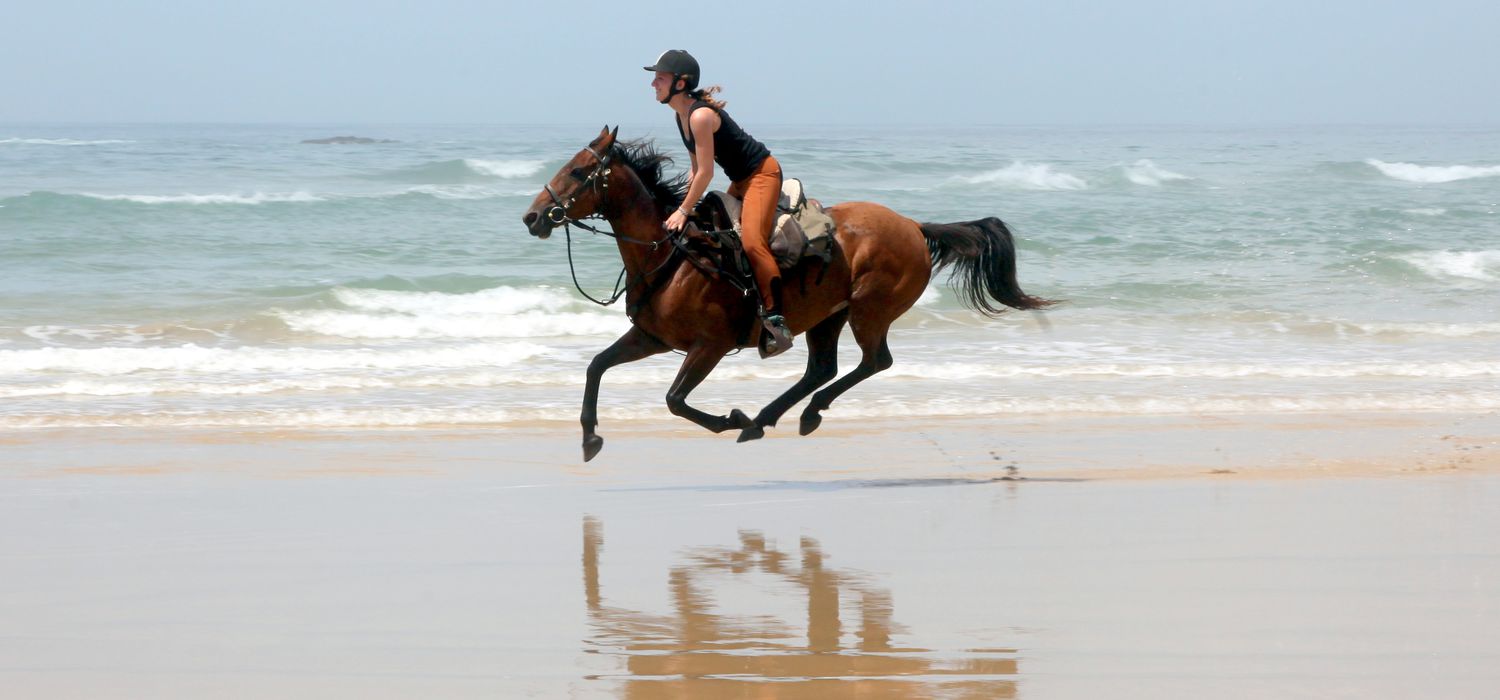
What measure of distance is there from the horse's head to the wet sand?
52.4 inches

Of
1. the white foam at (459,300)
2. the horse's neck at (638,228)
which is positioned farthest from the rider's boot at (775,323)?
the white foam at (459,300)

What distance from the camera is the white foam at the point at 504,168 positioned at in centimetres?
3584

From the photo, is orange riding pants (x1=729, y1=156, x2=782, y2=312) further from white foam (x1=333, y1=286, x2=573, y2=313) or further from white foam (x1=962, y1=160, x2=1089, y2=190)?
white foam (x1=962, y1=160, x2=1089, y2=190)

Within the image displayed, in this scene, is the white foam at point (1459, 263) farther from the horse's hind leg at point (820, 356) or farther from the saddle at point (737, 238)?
the saddle at point (737, 238)

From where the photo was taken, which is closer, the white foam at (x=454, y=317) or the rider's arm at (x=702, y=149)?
the rider's arm at (x=702, y=149)

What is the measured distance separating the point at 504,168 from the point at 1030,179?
41.1 feet

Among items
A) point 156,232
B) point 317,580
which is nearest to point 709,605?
point 317,580

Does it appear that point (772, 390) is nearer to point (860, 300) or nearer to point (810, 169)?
point (860, 300)

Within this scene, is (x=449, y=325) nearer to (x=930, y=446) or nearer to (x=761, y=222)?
(x=930, y=446)

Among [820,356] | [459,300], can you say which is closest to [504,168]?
[459,300]

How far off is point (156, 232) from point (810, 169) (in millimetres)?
17520

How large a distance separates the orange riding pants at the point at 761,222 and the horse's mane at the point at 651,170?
0.30 meters

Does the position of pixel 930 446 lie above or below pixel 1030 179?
below

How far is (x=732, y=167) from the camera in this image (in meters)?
7.73
